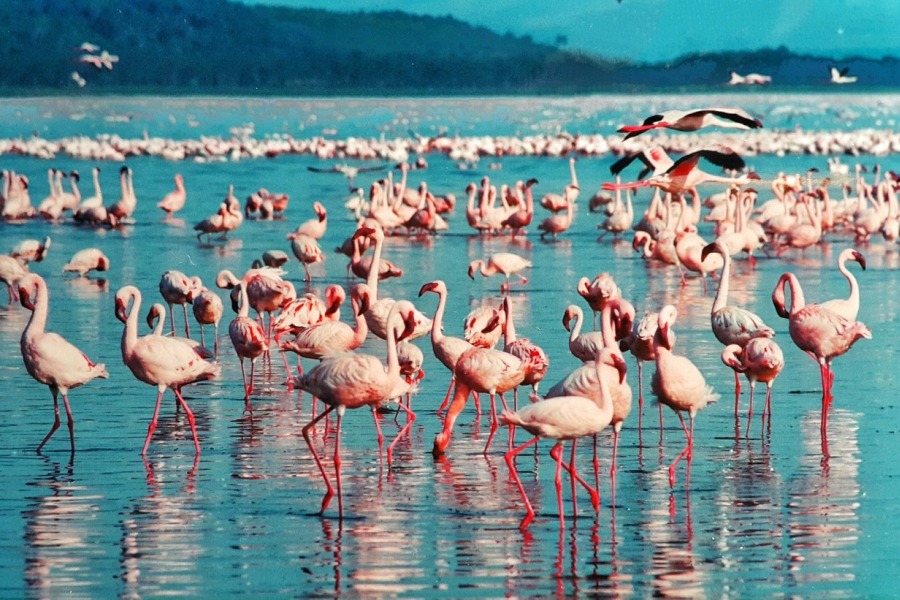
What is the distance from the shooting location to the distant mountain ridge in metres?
92.1

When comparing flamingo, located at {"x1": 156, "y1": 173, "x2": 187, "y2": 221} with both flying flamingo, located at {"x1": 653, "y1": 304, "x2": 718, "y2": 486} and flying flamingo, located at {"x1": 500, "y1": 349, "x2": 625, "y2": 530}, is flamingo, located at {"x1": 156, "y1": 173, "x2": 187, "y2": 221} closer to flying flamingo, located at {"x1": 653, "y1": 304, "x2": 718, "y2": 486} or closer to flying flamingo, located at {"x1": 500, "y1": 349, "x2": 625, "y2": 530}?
flying flamingo, located at {"x1": 653, "y1": 304, "x2": 718, "y2": 486}

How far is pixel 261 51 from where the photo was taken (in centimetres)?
9912

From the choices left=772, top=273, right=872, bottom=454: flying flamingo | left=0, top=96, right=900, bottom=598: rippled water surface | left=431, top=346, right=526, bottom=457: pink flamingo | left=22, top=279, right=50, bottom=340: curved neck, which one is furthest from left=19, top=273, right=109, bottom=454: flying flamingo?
left=772, top=273, right=872, bottom=454: flying flamingo

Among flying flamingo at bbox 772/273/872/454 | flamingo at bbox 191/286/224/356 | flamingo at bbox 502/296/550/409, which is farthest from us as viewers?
flamingo at bbox 191/286/224/356

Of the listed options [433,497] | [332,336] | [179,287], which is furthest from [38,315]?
[179,287]

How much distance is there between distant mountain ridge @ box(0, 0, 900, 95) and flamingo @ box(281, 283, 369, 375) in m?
77.6

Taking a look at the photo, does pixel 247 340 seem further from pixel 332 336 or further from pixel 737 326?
pixel 737 326

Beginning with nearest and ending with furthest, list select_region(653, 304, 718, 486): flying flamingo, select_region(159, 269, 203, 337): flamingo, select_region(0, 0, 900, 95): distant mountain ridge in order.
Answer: select_region(653, 304, 718, 486): flying flamingo
select_region(159, 269, 203, 337): flamingo
select_region(0, 0, 900, 95): distant mountain ridge

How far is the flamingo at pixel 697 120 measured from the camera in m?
10.5

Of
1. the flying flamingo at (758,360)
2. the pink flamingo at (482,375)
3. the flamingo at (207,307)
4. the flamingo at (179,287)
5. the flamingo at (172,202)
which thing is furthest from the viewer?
the flamingo at (172,202)

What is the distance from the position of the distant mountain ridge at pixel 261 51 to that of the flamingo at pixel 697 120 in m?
76.0

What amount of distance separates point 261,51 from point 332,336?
90.4 meters

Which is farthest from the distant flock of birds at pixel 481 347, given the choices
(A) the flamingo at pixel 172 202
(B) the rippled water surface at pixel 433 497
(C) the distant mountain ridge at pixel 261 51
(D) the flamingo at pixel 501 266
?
(C) the distant mountain ridge at pixel 261 51

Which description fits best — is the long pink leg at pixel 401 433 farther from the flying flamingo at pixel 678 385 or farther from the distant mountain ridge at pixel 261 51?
the distant mountain ridge at pixel 261 51
